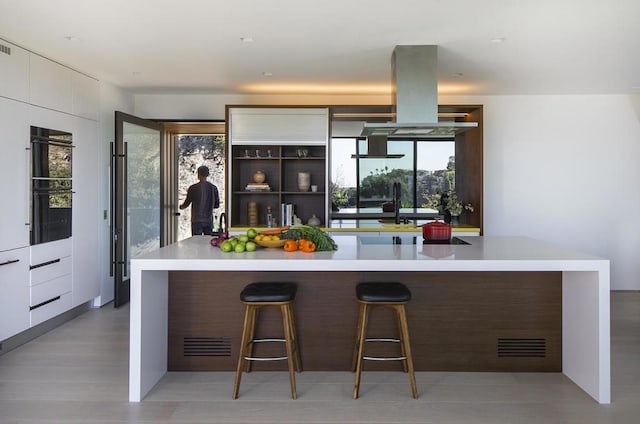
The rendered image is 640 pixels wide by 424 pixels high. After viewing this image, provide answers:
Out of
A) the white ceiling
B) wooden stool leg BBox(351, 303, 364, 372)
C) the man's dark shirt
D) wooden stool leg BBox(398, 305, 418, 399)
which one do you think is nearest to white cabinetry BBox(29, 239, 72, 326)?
the white ceiling

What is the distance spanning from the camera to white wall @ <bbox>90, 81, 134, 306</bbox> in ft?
19.0

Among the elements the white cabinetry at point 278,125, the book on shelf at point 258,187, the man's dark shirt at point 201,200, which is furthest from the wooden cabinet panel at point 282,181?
the man's dark shirt at point 201,200

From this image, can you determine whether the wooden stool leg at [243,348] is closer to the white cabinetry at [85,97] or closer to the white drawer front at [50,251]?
the white drawer front at [50,251]

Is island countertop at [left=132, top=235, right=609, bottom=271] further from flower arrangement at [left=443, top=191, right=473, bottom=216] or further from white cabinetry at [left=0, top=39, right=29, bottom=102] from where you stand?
flower arrangement at [left=443, top=191, right=473, bottom=216]

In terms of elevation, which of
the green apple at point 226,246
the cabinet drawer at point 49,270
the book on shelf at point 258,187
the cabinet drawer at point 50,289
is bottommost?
the cabinet drawer at point 50,289

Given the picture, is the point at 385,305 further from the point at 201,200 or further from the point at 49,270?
the point at 201,200

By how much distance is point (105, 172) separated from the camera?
19.2 ft

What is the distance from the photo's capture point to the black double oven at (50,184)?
4.53m

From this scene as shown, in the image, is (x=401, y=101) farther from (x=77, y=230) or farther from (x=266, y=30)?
(x=77, y=230)

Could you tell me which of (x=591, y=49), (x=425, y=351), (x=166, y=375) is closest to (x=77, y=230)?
(x=166, y=375)

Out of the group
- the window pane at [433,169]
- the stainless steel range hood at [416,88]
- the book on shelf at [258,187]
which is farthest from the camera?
the window pane at [433,169]

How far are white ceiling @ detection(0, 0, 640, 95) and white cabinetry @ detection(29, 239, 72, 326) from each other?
69.3 inches

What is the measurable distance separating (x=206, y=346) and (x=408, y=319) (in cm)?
144

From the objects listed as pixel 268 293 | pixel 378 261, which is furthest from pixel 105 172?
pixel 378 261
